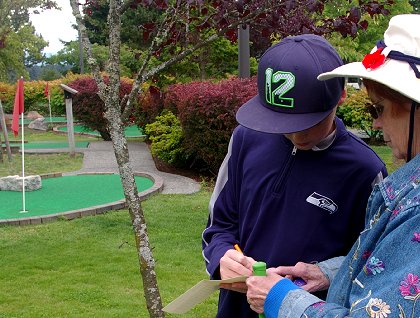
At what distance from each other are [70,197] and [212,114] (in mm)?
2542

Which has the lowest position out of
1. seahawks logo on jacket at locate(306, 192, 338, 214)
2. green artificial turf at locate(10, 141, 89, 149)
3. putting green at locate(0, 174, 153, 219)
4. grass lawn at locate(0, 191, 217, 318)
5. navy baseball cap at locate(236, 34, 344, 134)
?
green artificial turf at locate(10, 141, 89, 149)

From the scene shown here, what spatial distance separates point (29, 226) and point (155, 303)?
511 cm

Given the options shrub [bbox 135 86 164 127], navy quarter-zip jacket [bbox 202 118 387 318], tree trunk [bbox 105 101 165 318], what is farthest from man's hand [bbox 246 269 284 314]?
shrub [bbox 135 86 164 127]

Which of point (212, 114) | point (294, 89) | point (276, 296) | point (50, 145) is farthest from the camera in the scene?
point (50, 145)

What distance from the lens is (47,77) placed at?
1880 inches

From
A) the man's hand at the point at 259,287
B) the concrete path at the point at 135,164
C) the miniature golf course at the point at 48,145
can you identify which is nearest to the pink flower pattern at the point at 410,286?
the man's hand at the point at 259,287

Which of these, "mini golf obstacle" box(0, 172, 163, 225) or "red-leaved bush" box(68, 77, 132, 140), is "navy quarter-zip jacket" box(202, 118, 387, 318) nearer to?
"mini golf obstacle" box(0, 172, 163, 225)

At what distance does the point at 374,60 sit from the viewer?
1.45m

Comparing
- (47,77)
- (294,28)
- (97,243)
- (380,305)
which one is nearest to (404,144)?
(380,305)

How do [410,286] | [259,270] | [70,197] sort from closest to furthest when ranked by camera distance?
[410,286] < [259,270] < [70,197]

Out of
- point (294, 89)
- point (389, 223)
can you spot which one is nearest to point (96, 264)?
point (294, 89)

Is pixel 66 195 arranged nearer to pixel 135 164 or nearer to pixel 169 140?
pixel 169 140

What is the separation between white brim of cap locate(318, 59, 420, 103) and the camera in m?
1.31

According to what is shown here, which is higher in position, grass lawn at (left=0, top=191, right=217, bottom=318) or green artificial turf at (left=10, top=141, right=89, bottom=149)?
grass lawn at (left=0, top=191, right=217, bottom=318)
